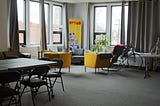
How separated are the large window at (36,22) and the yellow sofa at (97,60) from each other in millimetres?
2579

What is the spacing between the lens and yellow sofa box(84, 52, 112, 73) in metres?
8.16

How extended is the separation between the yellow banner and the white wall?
364cm

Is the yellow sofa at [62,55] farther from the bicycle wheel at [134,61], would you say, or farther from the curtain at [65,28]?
the bicycle wheel at [134,61]

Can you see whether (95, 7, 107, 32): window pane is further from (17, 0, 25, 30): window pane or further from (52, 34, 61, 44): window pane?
(17, 0, 25, 30): window pane

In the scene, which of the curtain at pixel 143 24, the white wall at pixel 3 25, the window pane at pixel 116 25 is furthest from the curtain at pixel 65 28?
the white wall at pixel 3 25

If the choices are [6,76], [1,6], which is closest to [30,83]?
[6,76]

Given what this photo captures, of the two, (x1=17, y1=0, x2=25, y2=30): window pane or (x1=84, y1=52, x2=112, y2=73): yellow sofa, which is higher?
(x1=17, y1=0, x2=25, y2=30): window pane

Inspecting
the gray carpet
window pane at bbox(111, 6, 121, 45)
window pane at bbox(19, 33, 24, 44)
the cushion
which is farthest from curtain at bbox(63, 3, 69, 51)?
the gray carpet

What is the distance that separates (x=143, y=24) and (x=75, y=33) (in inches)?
123

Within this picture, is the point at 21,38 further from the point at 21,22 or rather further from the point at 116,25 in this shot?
the point at 116,25

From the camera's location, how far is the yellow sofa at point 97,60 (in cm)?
816

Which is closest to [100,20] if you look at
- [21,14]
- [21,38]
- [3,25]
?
[21,14]

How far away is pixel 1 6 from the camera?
750 centimetres

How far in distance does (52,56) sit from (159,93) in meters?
3.75
